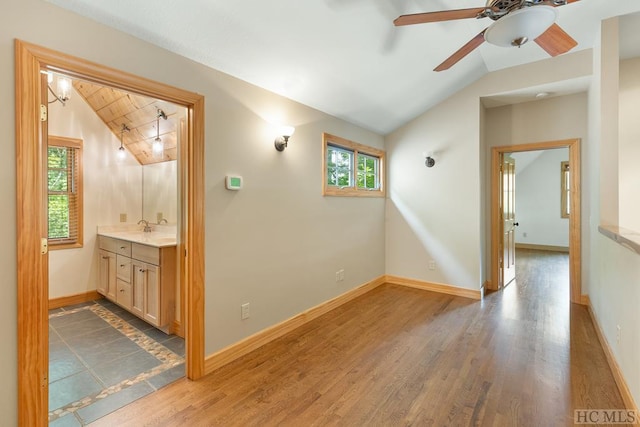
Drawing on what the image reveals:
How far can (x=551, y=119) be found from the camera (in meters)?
4.07

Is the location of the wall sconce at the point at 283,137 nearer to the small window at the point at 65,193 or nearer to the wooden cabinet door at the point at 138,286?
the wooden cabinet door at the point at 138,286

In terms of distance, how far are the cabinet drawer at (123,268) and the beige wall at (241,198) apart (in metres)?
1.65

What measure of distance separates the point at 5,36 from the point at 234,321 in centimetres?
221

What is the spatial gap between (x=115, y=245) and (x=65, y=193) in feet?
3.58

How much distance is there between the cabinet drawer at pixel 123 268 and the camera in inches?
132

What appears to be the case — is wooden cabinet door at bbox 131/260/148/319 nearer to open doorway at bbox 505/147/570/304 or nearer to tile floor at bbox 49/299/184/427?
tile floor at bbox 49/299/184/427

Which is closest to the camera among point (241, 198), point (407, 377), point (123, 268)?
point (407, 377)

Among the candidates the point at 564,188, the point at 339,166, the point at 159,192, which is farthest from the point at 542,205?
the point at 159,192

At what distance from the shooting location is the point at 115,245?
365cm

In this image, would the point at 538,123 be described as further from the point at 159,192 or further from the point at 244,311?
the point at 159,192

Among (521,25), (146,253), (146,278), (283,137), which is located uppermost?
(521,25)

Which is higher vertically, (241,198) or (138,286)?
(241,198)

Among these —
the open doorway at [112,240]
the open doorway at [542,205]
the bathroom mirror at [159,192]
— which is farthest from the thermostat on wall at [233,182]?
the open doorway at [542,205]

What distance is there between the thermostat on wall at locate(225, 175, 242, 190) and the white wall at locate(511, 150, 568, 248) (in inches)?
320
